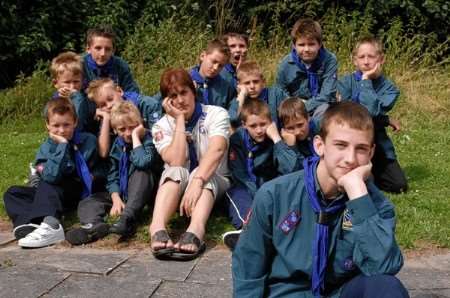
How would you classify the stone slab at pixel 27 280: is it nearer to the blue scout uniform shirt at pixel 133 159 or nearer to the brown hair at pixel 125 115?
the blue scout uniform shirt at pixel 133 159

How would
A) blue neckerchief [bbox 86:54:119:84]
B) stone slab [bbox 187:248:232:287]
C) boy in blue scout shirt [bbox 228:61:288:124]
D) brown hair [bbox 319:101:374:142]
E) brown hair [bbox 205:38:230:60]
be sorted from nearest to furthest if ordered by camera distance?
brown hair [bbox 319:101:374:142] → stone slab [bbox 187:248:232:287] → boy in blue scout shirt [bbox 228:61:288:124] → brown hair [bbox 205:38:230:60] → blue neckerchief [bbox 86:54:119:84]

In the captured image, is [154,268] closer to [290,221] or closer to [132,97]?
[290,221]

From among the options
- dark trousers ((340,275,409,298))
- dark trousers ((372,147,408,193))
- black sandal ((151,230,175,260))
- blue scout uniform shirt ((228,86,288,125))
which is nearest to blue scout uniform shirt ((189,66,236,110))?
blue scout uniform shirt ((228,86,288,125))

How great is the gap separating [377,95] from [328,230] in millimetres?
3499

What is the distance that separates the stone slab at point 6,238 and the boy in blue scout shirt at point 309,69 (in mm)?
2784

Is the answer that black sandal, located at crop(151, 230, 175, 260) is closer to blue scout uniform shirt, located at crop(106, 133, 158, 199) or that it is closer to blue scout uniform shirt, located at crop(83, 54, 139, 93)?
blue scout uniform shirt, located at crop(106, 133, 158, 199)

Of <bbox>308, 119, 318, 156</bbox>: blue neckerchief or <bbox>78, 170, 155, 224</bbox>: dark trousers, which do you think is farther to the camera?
<bbox>308, 119, 318, 156</bbox>: blue neckerchief

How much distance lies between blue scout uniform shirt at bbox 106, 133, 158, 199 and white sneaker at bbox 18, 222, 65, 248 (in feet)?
2.45

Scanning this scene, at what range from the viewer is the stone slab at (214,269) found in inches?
173

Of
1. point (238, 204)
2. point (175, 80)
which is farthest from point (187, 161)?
Answer: point (175, 80)

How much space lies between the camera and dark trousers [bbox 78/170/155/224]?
5.43 metres

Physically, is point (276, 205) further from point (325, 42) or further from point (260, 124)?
point (325, 42)

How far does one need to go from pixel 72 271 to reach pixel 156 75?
745cm

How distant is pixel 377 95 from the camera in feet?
20.7
